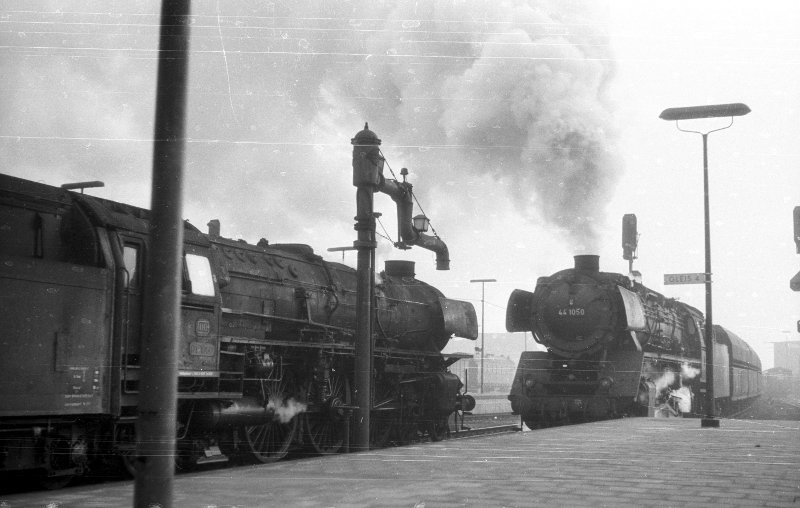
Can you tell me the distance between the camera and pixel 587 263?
18.8m

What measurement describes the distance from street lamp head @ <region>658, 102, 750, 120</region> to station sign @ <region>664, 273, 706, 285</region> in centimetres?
310

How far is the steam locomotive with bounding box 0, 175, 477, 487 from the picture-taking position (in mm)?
7609

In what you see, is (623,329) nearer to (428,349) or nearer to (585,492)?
(428,349)

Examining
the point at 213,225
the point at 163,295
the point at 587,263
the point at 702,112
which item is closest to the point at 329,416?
the point at 213,225

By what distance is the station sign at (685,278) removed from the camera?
1545cm

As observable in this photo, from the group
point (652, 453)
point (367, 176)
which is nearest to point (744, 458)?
point (652, 453)

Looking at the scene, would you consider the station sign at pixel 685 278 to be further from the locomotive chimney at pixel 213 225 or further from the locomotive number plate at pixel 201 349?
the locomotive number plate at pixel 201 349

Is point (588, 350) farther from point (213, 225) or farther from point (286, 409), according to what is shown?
point (213, 225)

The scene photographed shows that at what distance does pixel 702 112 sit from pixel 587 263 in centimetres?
437

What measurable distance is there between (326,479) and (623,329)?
11727 millimetres

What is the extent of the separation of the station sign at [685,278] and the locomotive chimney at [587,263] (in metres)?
3.17

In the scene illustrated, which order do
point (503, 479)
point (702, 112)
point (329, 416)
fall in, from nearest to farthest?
point (503, 479), point (329, 416), point (702, 112)

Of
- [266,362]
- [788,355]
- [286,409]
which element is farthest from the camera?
[788,355]

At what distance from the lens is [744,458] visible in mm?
9125
